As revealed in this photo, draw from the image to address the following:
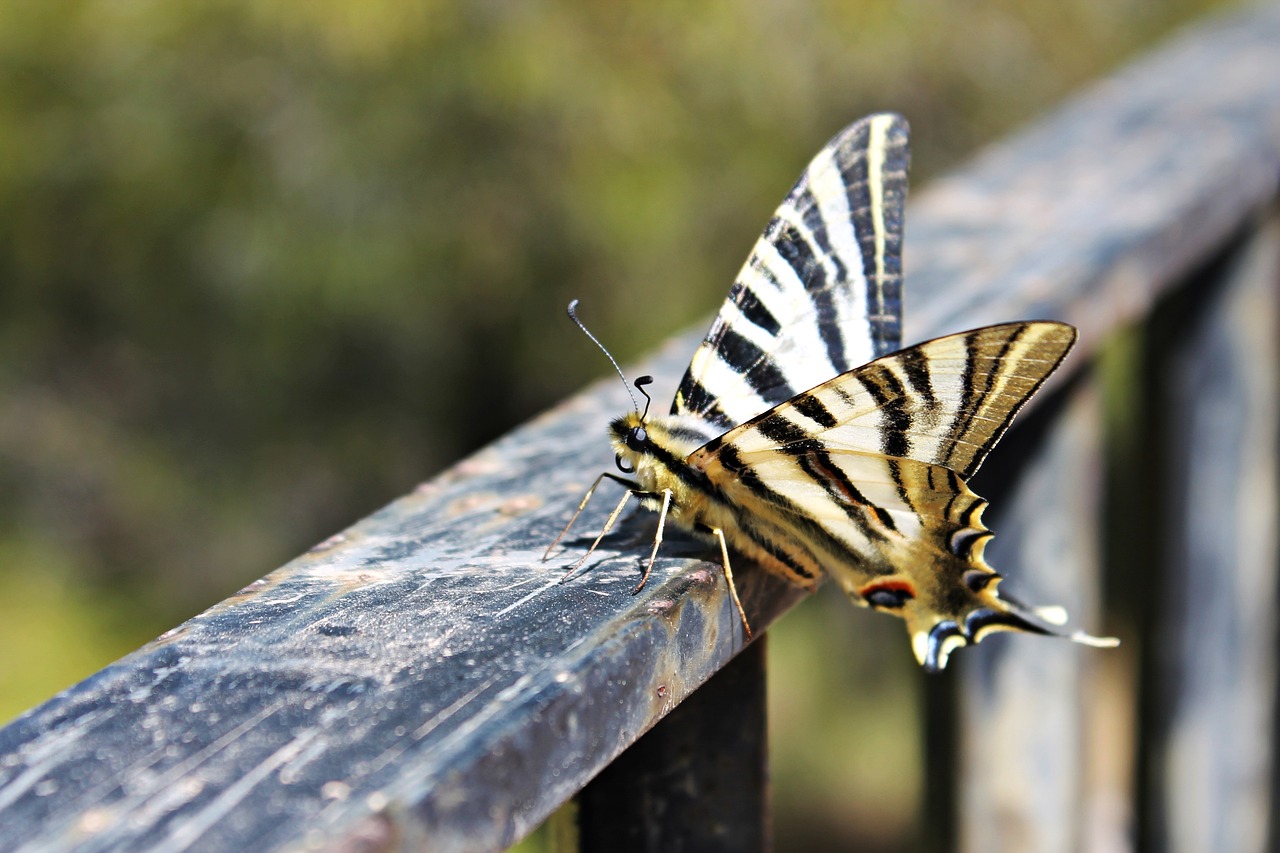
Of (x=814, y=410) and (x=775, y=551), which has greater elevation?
(x=814, y=410)

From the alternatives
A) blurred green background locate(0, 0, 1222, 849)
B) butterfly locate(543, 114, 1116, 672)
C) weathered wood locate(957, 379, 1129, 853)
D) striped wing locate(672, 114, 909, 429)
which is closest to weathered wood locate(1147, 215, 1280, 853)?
weathered wood locate(957, 379, 1129, 853)

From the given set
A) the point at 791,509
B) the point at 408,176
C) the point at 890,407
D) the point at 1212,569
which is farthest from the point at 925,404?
the point at 408,176

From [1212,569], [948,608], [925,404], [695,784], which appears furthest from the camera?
[1212,569]

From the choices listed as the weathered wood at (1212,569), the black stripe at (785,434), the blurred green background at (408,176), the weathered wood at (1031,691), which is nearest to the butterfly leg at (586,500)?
the black stripe at (785,434)

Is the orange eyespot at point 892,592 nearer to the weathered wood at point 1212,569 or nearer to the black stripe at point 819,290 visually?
the black stripe at point 819,290

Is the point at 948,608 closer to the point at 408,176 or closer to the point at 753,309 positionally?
the point at 753,309

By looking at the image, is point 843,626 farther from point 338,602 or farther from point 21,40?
point 338,602
